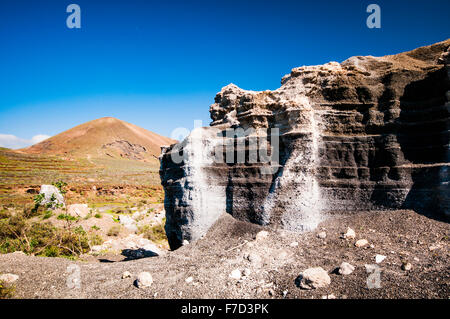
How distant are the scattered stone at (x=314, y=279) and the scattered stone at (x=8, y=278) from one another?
749cm

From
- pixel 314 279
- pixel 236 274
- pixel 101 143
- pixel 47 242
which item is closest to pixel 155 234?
pixel 47 242

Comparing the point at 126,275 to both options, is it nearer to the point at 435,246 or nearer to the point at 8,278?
the point at 8,278

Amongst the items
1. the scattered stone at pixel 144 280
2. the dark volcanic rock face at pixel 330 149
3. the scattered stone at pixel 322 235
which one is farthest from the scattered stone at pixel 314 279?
the scattered stone at pixel 144 280

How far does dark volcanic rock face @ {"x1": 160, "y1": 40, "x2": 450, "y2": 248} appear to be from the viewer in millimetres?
7504

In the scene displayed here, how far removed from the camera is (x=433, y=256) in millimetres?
5652

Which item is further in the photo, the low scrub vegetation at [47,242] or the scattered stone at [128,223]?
the scattered stone at [128,223]

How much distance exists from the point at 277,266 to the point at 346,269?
164 cm

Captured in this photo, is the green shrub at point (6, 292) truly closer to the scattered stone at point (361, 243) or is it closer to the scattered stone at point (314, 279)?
the scattered stone at point (314, 279)

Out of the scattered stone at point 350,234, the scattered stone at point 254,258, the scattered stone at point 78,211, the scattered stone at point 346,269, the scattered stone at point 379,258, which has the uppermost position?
the scattered stone at point 350,234

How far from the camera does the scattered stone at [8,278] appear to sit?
684 cm

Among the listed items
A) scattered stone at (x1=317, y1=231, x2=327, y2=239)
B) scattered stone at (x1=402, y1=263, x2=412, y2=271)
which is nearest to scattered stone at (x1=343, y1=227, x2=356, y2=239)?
scattered stone at (x1=317, y1=231, x2=327, y2=239)

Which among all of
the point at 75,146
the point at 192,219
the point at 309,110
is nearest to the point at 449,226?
the point at 309,110
